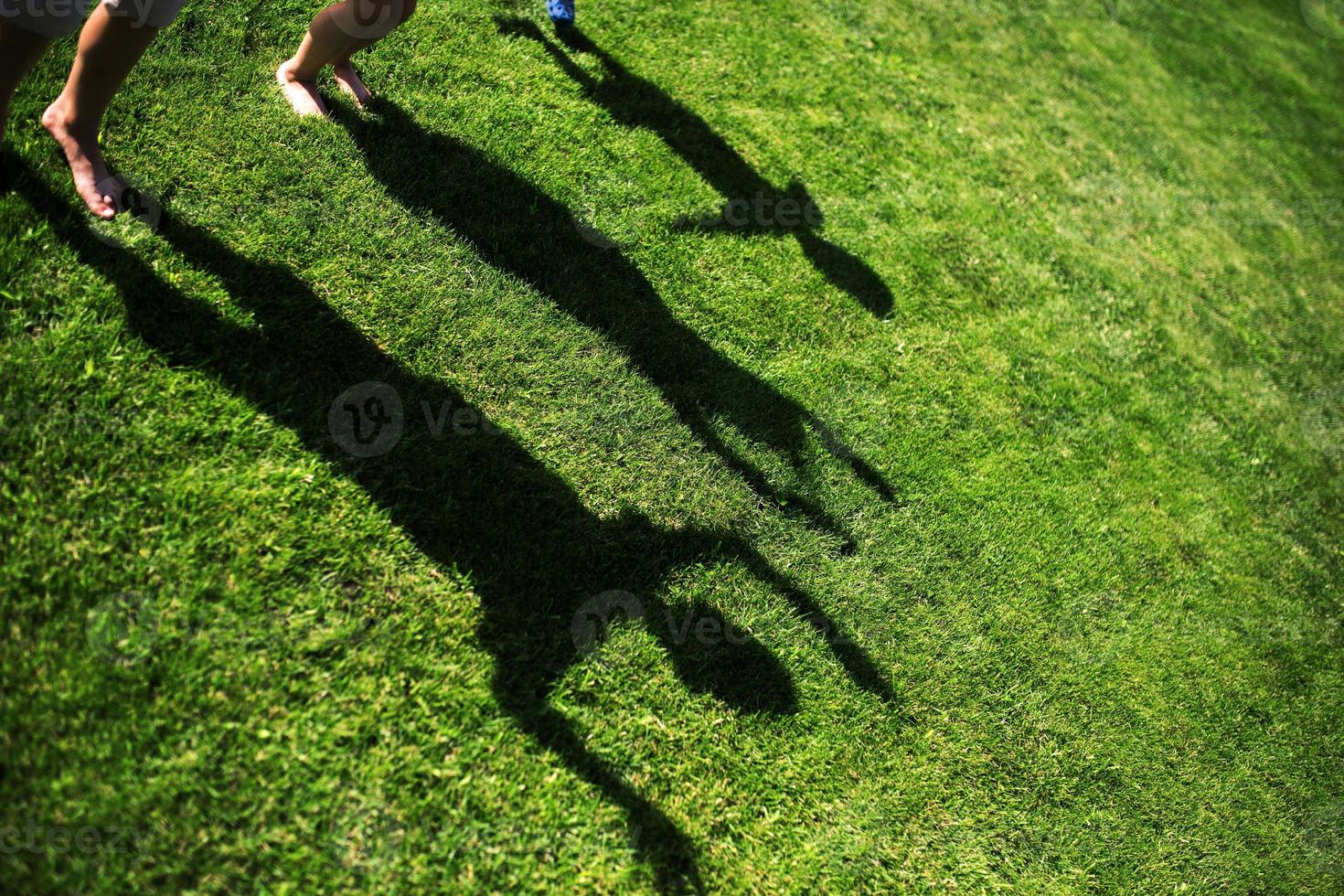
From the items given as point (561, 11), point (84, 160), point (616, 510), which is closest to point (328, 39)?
point (84, 160)

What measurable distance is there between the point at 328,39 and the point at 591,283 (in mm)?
1547

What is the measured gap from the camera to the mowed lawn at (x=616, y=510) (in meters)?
2.32

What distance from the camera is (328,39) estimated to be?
343 centimetres

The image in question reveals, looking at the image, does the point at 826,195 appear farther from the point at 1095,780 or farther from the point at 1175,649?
the point at 1095,780

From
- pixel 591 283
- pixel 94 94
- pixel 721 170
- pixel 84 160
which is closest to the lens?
pixel 94 94

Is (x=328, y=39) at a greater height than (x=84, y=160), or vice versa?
(x=328, y=39)

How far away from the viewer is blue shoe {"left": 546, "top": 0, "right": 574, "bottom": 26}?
471cm

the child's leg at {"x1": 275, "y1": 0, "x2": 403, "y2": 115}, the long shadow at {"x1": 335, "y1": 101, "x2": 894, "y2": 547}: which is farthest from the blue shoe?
the child's leg at {"x1": 275, "y1": 0, "x2": 403, "y2": 115}

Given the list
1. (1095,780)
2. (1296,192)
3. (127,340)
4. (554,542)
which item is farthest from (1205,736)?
(1296,192)

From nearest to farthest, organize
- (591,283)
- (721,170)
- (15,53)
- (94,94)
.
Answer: (15,53) → (94,94) → (591,283) → (721,170)

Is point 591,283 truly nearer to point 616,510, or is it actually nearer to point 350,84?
point 616,510

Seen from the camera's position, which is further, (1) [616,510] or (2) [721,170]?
(2) [721,170]

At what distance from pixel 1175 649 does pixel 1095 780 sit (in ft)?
3.52

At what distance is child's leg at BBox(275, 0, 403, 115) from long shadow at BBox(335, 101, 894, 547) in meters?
0.18
